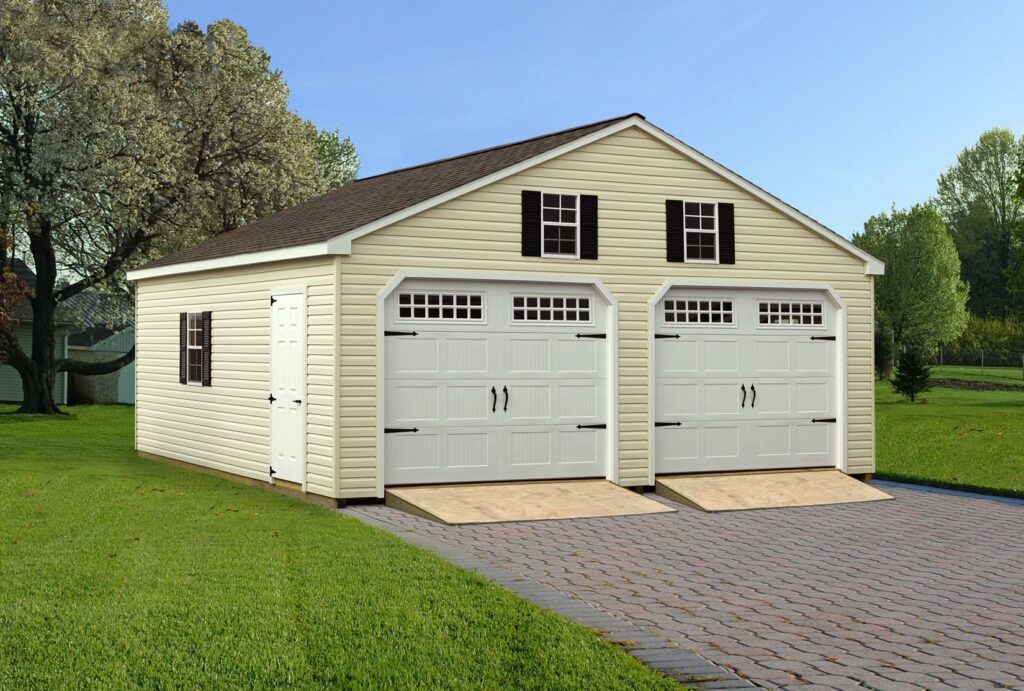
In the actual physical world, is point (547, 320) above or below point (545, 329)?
above

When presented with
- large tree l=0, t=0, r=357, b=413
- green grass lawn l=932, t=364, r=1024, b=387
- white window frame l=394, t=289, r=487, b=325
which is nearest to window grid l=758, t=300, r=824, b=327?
white window frame l=394, t=289, r=487, b=325

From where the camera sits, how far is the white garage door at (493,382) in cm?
1516

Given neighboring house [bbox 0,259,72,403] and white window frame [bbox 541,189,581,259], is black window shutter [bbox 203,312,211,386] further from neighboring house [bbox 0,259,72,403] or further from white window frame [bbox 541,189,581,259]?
neighboring house [bbox 0,259,72,403]

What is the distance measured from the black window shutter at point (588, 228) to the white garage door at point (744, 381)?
135 centimetres

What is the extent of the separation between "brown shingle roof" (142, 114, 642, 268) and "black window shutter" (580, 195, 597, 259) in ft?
2.92

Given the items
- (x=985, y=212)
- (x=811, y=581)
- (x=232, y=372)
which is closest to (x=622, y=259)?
(x=232, y=372)

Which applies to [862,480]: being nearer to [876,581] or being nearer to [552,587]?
[876,581]

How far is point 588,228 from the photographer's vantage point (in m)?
16.2

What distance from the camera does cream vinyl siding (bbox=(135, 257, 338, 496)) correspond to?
1495cm

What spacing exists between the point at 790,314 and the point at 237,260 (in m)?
7.83

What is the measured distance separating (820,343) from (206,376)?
9.06 metres

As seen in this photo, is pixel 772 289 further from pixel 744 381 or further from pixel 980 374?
pixel 980 374

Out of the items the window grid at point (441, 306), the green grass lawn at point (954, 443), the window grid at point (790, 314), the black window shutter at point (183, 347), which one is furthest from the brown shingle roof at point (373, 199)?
the green grass lawn at point (954, 443)

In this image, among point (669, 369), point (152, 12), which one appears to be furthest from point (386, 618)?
point (152, 12)
